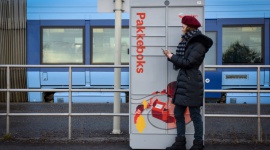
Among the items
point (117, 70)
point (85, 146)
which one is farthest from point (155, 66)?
point (85, 146)

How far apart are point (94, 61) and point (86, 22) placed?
3.68 feet

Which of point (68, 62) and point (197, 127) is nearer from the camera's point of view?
point (197, 127)

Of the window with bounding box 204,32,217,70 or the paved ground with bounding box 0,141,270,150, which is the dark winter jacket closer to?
the paved ground with bounding box 0,141,270,150

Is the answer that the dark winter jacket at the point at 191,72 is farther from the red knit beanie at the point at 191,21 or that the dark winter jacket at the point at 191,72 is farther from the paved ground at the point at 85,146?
the paved ground at the point at 85,146

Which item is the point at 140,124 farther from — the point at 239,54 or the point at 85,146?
the point at 239,54

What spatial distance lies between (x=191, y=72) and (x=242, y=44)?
6590 mm

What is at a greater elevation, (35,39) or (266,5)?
(266,5)

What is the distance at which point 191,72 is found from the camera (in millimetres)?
5914

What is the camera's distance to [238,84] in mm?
11680

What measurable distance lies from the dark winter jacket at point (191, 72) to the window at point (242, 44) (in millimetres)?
6250

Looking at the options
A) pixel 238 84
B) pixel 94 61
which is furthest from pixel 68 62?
pixel 238 84

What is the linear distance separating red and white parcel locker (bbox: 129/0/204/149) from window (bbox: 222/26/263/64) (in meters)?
5.90

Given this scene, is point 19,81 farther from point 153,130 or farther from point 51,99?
point 153,130

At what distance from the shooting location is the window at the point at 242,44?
471 inches
